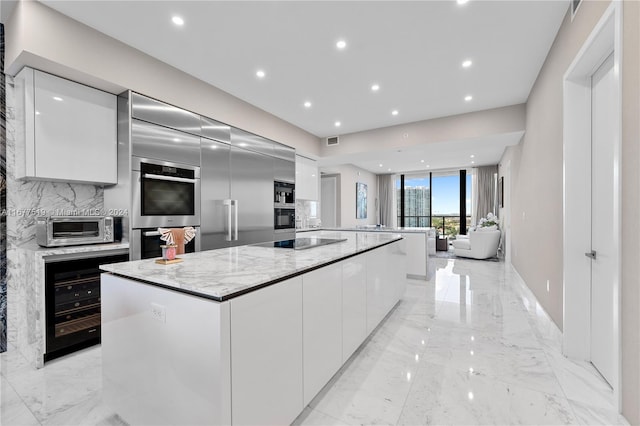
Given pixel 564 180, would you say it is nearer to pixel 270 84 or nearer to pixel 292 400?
pixel 292 400

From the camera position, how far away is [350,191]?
27.0 feet

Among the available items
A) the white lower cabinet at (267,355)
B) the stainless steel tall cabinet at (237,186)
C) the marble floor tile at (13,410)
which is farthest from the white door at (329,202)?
the marble floor tile at (13,410)

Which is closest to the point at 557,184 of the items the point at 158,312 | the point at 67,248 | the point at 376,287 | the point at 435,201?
the point at 376,287

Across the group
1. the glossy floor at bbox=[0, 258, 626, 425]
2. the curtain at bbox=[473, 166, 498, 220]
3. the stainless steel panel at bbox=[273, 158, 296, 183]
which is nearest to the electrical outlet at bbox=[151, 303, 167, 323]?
the glossy floor at bbox=[0, 258, 626, 425]

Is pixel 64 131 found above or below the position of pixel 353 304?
above

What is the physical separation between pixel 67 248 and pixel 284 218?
9.91 feet

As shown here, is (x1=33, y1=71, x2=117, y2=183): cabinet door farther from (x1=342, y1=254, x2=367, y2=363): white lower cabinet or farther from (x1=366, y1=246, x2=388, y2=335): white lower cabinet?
(x1=366, y1=246, x2=388, y2=335): white lower cabinet

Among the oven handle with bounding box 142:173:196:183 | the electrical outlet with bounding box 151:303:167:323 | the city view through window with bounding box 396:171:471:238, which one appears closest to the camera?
the electrical outlet with bounding box 151:303:167:323

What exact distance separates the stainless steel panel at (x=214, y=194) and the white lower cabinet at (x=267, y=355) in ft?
7.94

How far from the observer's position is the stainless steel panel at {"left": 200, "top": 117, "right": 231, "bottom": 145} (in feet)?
11.3

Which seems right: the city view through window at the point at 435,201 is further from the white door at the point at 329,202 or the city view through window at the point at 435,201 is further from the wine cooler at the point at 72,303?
the wine cooler at the point at 72,303

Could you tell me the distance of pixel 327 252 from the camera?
1.93 m

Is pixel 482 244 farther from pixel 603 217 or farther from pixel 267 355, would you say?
pixel 267 355

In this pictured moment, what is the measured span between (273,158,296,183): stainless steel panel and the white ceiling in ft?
3.53
